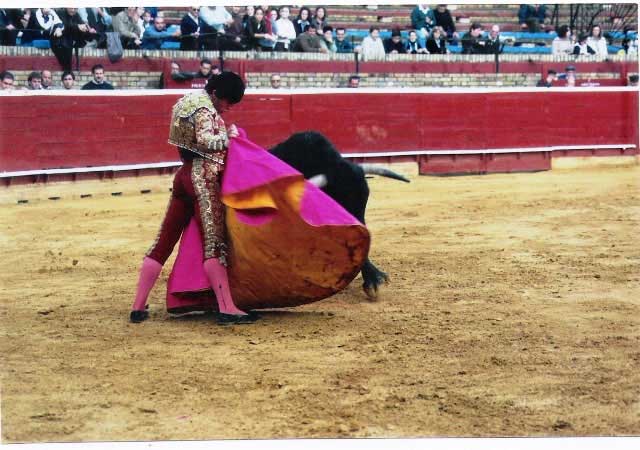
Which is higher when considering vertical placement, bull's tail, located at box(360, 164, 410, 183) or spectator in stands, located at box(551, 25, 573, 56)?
spectator in stands, located at box(551, 25, 573, 56)

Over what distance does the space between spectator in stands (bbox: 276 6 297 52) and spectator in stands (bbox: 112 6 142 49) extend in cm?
169

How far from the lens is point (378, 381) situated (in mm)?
3365

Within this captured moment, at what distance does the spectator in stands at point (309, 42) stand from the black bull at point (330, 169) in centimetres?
672

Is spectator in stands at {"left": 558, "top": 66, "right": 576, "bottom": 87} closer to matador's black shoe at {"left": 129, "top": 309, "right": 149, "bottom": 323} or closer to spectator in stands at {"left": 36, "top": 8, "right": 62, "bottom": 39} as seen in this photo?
spectator in stands at {"left": 36, "top": 8, "right": 62, "bottom": 39}

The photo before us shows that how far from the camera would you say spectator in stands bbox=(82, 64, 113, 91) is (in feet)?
30.5

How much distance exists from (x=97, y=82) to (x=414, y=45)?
431 cm

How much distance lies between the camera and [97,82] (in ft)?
30.7

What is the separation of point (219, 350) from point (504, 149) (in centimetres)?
828

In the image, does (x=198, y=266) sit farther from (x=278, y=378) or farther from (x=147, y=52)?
(x=147, y=52)

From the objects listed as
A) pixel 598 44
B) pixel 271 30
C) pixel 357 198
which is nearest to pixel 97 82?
pixel 271 30

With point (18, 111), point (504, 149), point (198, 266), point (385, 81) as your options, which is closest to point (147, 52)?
point (18, 111)

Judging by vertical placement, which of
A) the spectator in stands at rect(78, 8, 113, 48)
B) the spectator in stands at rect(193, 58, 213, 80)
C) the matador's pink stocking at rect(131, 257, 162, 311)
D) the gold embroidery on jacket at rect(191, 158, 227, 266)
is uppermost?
the spectator in stands at rect(78, 8, 113, 48)

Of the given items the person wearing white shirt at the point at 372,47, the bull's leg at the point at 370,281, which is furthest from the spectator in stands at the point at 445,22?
the bull's leg at the point at 370,281

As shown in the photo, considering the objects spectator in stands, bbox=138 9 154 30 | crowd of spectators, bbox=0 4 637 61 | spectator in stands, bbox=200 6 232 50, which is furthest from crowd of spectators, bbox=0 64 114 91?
spectator in stands, bbox=200 6 232 50
